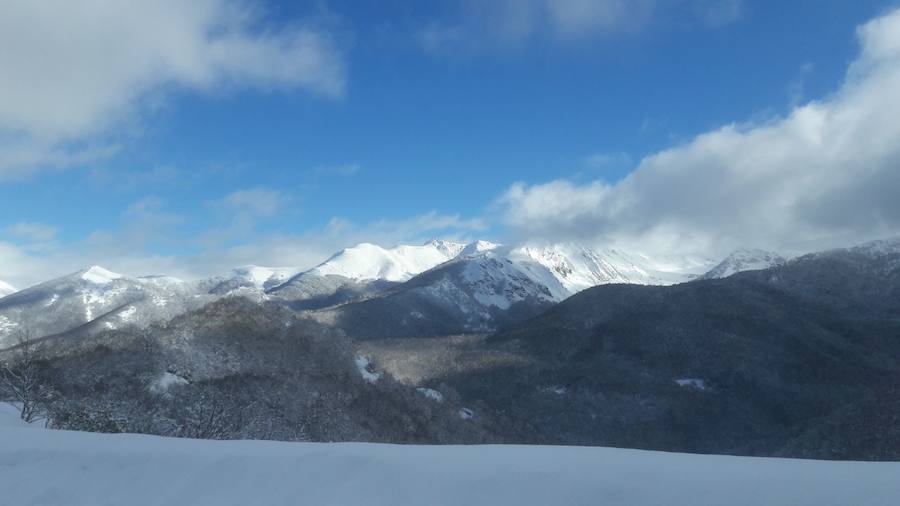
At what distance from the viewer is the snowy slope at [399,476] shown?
25.0 feet

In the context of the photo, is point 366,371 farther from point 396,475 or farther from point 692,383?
point 692,383

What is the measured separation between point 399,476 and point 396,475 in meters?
0.06

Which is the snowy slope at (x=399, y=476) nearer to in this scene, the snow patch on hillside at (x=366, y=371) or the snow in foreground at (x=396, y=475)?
the snow in foreground at (x=396, y=475)

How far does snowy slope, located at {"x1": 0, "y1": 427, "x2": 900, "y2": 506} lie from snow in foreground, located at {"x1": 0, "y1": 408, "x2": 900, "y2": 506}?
0.02m

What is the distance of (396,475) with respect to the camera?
8969 mm

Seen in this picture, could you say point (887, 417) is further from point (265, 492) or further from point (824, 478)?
point (265, 492)

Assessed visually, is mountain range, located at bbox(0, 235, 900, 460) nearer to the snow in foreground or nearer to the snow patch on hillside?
the snow patch on hillside

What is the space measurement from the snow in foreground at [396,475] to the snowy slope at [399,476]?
17 mm

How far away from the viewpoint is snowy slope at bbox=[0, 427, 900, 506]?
761 centimetres

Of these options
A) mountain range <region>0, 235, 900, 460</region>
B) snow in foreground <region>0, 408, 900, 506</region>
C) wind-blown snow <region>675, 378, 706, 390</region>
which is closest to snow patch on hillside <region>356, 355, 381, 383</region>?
mountain range <region>0, 235, 900, 460</region>

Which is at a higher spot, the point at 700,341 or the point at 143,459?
the point at 700,341

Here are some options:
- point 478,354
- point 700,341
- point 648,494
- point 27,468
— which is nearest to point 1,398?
point 27,468

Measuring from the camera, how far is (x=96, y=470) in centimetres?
966

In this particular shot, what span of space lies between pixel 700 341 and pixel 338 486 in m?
118
